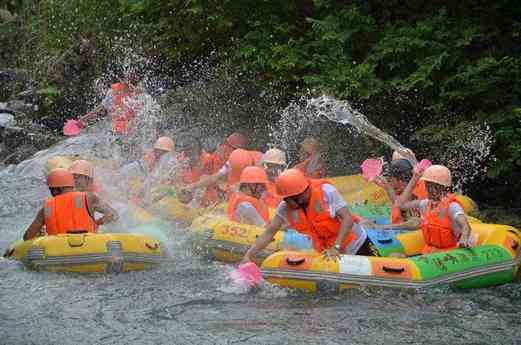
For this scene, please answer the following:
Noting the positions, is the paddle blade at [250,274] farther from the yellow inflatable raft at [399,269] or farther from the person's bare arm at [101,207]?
the person's bare arm at [101,207]

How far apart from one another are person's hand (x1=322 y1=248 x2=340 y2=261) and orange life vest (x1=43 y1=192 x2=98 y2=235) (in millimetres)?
3195

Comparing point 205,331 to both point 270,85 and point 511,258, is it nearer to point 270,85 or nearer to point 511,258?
point 511,258

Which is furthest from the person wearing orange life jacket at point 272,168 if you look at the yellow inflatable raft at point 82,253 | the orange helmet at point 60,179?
the orange helmet at point 60,179

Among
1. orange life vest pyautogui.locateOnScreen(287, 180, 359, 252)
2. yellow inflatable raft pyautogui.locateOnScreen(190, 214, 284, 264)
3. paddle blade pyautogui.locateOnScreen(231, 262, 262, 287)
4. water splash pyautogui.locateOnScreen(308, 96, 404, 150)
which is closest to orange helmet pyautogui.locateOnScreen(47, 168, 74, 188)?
yellow inflatable raft pyautogui.locateOnScreen(190, 214, 284, 264)

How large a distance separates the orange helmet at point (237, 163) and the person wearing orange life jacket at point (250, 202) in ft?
5.12

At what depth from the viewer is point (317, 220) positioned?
8.43m

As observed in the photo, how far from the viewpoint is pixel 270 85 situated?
14672 mm

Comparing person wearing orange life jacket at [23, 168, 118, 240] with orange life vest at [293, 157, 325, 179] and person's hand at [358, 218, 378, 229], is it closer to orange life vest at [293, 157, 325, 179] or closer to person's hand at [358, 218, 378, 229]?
person's hand at [358, 218, 378, 229]

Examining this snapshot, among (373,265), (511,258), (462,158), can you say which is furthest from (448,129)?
(373,265)

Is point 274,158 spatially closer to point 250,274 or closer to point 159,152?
point 159,152

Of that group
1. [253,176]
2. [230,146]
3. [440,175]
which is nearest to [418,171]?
[440,175]

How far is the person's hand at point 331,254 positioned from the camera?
8.35 m

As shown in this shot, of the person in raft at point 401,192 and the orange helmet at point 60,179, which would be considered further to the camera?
the person in raft at point 401,192

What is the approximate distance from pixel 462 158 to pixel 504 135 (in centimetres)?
92
